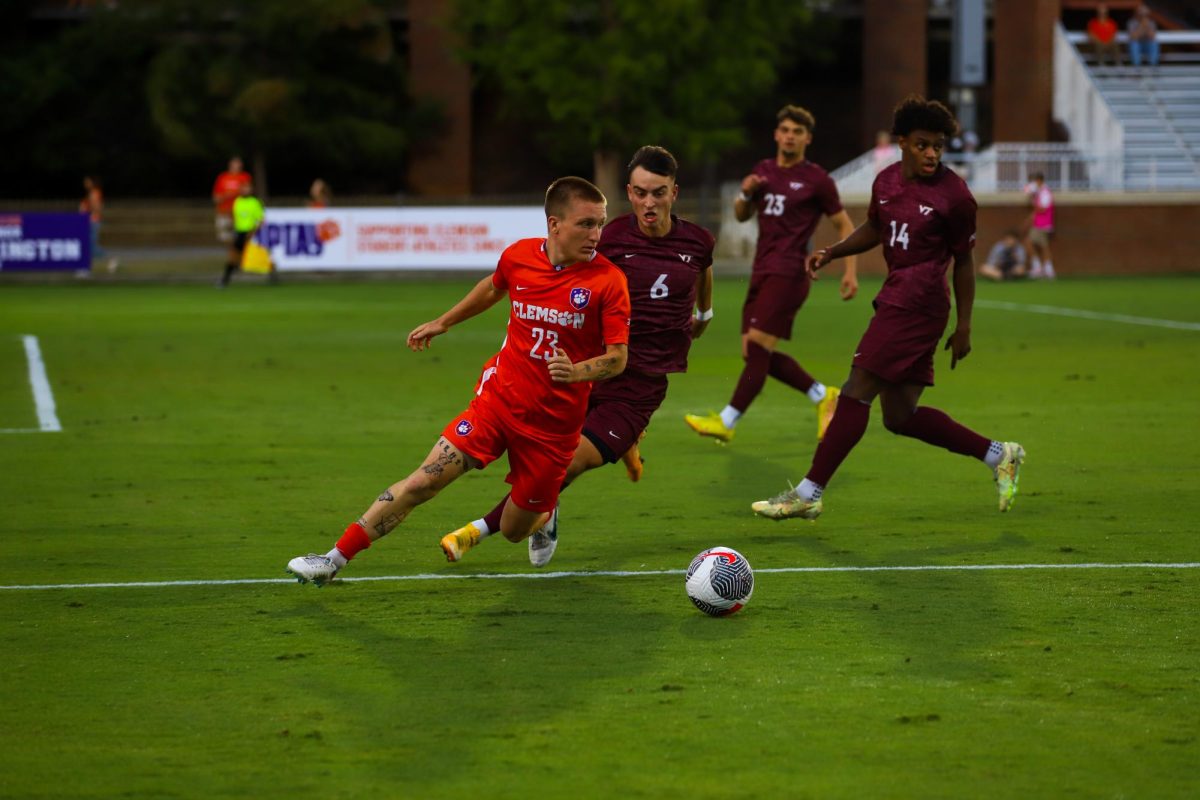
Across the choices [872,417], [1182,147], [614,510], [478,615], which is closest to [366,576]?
[478,615]

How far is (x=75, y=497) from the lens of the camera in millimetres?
10281

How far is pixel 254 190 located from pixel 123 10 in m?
5.68

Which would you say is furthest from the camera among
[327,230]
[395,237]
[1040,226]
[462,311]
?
[1040,226]

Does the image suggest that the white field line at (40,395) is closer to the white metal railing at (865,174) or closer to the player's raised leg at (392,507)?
the player's raised leg at (392,507)

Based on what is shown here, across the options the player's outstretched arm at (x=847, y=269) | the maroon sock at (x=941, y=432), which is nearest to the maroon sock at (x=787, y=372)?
the player's outstretched arm at (x=847, y=269)

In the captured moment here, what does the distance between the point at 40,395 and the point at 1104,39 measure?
34656 millimetres

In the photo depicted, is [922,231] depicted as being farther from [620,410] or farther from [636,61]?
[636,61]

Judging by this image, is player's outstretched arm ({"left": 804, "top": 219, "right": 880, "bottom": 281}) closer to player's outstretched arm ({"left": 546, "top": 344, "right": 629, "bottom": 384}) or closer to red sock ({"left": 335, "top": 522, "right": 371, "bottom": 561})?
player's outstretched arm ({"left": 546, "top": 344, "right": 629, "bottom": 384})

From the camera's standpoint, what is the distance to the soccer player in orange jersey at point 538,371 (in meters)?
7.14

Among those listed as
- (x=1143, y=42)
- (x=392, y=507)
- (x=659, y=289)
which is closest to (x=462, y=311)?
(x=392, y=507)

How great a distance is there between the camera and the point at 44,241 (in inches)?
1400

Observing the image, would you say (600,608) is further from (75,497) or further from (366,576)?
(75,497)

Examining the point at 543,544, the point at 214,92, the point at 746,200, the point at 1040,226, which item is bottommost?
the point at 543,544

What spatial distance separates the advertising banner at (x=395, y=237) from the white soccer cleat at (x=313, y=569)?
28067 millimetres
